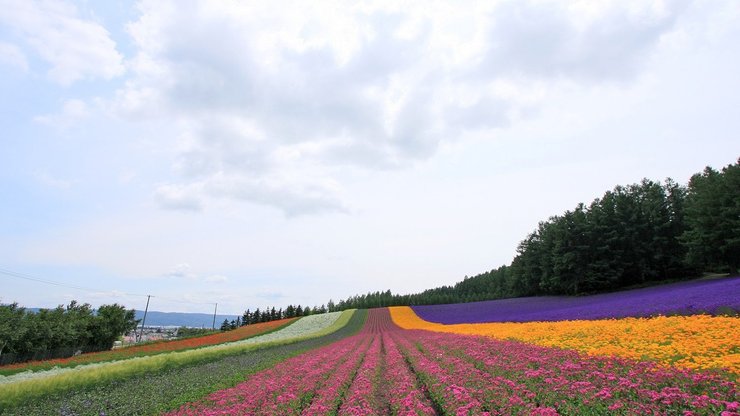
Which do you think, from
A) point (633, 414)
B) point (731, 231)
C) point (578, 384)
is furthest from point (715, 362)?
point (731, 231)

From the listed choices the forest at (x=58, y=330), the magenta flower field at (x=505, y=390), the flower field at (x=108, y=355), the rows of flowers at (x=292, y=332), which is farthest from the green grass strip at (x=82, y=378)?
the forest at (x=58, y=330)

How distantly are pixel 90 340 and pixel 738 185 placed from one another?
86.0m

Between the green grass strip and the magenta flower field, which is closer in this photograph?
the magenta flower field

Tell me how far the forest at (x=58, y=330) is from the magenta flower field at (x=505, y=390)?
42.7m

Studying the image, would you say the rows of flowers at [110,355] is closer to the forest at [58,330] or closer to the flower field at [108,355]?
the flower field at [108,355]

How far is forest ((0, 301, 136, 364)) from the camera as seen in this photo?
4059 centimetres

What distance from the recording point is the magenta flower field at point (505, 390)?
6223mm

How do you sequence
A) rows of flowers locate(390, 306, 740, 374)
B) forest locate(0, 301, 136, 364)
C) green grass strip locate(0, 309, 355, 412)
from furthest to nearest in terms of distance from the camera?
forest locate(0, 301, 136, 364) → green grass strip locate(0, 309, 355, 412) → rows of flowers locate(390, 306, 740, 374)

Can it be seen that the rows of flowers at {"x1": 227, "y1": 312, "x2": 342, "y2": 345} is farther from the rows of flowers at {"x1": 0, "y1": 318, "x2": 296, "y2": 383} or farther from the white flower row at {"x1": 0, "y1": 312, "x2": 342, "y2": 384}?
the rows of flowers at {"x1": 0, "y1": 318, "x2": 296, "y2": 383}

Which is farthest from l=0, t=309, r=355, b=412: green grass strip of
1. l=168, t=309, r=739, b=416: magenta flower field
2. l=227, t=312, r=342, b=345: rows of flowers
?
l=227, t=312, r=342, b=345: rows of flowers

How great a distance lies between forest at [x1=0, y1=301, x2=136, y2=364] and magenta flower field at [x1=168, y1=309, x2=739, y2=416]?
42.7 m

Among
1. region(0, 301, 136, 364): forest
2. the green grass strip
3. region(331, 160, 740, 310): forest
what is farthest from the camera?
region(331, 160, 740, 310): forest

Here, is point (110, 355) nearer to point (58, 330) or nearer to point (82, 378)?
point (58, 330)

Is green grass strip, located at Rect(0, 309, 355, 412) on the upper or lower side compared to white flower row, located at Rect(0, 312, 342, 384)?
lower
